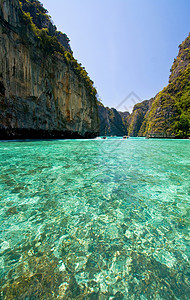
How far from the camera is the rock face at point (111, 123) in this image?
10525 cm

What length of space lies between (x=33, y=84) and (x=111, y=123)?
107m

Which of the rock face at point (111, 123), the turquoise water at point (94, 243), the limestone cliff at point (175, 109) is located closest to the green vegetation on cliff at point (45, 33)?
the turquoise water at point (94, 243)

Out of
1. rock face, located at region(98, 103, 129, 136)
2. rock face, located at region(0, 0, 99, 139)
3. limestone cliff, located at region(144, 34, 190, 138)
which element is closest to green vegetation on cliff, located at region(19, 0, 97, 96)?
rock face, located at region(0, 0, 99, 139)

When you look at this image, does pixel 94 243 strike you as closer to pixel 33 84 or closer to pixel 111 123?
pixel 33 84

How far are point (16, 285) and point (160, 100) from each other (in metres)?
70.7

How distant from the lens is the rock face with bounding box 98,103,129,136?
105 m

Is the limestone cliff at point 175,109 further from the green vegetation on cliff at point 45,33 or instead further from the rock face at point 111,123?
the rock face at point 111,123

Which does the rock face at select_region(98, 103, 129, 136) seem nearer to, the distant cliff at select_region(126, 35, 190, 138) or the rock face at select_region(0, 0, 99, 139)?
the distant cliff at select_region(126, 35, 190, 138)

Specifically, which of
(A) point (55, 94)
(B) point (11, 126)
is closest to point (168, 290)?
(B) point (11, 126)

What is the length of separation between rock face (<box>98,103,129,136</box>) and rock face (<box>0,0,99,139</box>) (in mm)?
69454

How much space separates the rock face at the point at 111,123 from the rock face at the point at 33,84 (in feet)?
228

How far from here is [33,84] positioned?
23969 millimetres

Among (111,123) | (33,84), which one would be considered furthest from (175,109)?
(111,123)

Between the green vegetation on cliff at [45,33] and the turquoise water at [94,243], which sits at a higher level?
the green vegetation on cliff at [45,33]
